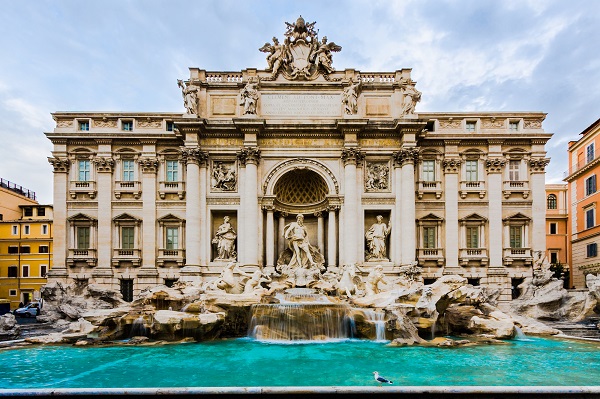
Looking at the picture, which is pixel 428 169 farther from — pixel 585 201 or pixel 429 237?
pixel 585 201

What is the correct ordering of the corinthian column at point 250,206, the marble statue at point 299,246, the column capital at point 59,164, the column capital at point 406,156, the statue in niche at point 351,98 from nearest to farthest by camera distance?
the marble statue at point 299,246 < the corinthian column at point 250,206 < the column capital at point 406,156 < the statue in niche at point 351,98 < the column capital at point 59,164

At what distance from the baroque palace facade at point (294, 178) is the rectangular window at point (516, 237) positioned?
0.21ft

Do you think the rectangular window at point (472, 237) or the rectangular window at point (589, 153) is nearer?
the rectangular window at point (472, 237)

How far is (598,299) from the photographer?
20.1 metres

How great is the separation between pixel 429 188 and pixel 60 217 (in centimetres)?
2362

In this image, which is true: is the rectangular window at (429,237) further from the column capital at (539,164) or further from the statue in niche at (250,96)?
the statue in niche at (250,96)

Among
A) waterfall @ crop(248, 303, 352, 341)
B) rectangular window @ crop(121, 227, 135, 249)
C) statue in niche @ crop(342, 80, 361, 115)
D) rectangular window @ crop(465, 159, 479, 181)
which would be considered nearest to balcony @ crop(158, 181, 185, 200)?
rectangular window @ crop(121, 227, 135, 249)

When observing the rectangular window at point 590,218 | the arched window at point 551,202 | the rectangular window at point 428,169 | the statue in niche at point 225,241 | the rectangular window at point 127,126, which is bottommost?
the statue in niche at point 225,241

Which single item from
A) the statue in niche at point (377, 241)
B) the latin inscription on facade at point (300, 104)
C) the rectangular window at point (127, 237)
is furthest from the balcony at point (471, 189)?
the rectangular window at point (127, 237)

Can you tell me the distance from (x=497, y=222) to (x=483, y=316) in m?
9.06

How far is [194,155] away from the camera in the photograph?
2462cm

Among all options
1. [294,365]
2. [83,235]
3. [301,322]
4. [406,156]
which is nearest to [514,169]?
[406,156]

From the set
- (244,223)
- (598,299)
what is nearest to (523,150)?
(598,299)

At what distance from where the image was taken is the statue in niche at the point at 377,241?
2466 centimetres
